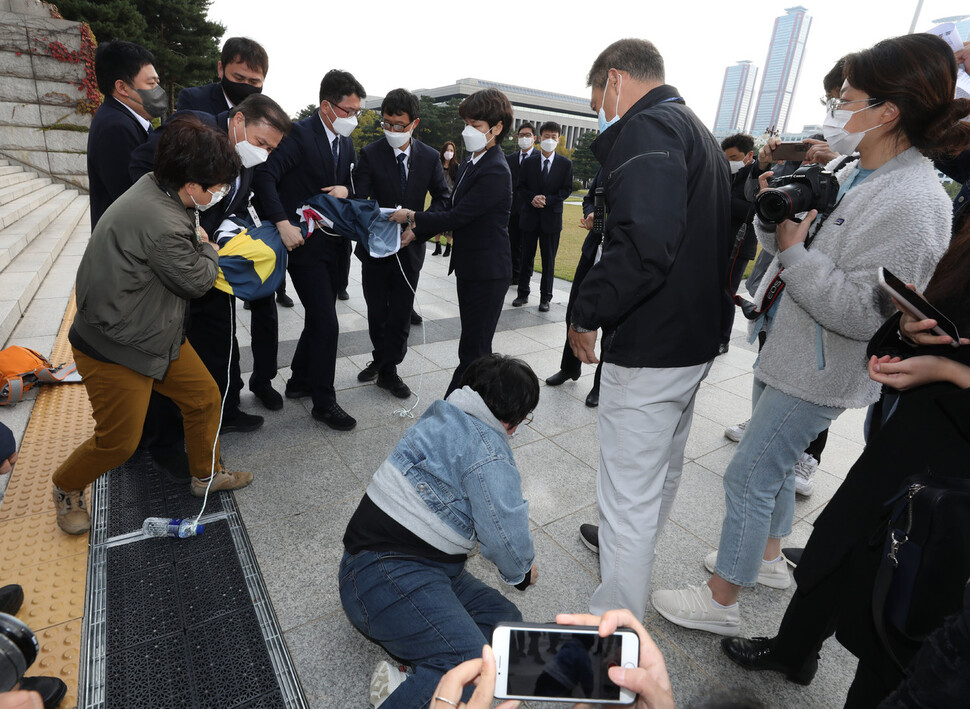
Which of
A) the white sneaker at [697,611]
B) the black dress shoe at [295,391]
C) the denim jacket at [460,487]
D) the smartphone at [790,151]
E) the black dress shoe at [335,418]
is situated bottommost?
the black dress shoe at [295,391]

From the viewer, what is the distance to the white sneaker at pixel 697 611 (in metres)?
2.08

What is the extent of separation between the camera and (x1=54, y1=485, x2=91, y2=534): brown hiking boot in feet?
7.72

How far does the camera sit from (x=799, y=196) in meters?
1.61

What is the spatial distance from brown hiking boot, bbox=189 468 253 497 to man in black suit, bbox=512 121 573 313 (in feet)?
15.1

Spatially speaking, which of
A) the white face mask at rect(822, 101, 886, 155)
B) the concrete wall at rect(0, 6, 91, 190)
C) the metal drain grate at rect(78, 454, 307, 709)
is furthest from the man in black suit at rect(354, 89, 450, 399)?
the concrete wall at rect(0, 6, 91, 190)

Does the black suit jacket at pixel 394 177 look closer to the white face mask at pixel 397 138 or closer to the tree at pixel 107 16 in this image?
the white face mask at pixel 397 138

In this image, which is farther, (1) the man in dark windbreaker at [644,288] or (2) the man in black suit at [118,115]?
(2) the man in black suit at [118,115]

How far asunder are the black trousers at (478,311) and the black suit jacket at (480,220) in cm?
6

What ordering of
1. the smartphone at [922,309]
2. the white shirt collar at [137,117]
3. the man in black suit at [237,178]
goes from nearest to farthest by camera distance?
the smartphone at [922,309]
the man in black suit at [237,178]
the white shirt collar at [137,117]

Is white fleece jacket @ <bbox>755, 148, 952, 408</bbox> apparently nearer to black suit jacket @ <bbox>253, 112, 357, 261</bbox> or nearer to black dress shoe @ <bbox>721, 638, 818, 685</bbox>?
black dress shoe @ <bbox>721, 638, 818, 685</bbox>

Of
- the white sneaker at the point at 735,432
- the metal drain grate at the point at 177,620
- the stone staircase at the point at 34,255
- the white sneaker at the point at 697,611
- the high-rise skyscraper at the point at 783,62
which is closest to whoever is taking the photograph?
the metal drain grate at the point at 177,620

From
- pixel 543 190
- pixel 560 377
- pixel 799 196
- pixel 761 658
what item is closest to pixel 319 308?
pixel 560 377

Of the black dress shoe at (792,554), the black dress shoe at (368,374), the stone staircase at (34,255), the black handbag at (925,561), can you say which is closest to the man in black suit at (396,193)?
the black dress shoe at (368,374)

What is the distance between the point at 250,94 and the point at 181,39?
25419 mm
